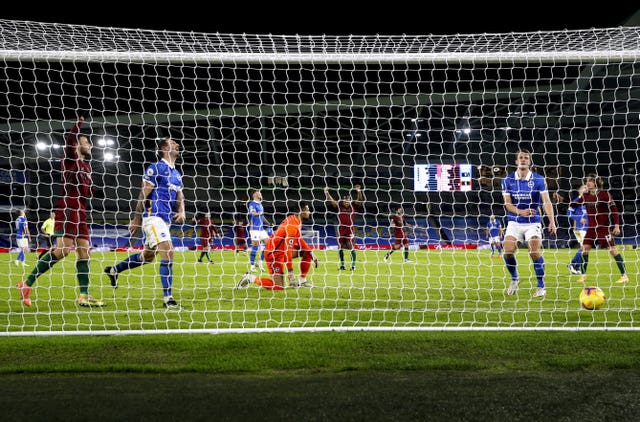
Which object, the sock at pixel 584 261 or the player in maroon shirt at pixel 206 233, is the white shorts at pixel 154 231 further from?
the sock at pixel 584 261

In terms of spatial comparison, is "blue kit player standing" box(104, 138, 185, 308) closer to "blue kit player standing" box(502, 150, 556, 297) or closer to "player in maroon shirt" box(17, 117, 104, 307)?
"player in maroon shirt" box(17, 117, 104, 307)

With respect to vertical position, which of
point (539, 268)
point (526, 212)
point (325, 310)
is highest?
point (526, 212)

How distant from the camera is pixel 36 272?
5.42 meters

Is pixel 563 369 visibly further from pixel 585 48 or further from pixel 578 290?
pixel 578 290

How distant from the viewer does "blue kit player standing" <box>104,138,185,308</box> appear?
17.4 feet

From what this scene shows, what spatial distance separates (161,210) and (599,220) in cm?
785

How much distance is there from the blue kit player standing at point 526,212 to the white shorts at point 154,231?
440 cm

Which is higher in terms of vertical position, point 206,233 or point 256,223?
point 256,223

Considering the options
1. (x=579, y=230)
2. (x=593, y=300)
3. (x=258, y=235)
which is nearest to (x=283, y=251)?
(x=593, y=300)

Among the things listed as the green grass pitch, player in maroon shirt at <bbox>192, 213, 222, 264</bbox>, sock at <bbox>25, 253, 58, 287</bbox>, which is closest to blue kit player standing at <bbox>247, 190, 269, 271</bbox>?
player in maroon shirt at <bbox>192, 213, 222, 264</bbox>

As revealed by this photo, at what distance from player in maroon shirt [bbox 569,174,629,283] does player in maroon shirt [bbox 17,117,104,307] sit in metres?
7.62

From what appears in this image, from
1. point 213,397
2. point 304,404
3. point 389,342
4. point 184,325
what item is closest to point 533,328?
point 389,342

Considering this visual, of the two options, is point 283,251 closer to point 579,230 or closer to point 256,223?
point 256,223

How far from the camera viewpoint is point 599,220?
352 inches
